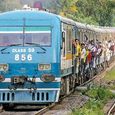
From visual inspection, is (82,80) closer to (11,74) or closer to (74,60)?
(74,60)

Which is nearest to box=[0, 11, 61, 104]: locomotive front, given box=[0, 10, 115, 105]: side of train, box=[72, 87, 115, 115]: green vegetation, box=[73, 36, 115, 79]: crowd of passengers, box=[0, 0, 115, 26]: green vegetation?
box=[0, 10, 115, 105]: side of train

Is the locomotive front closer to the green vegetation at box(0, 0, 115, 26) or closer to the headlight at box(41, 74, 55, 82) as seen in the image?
the headlight at box(41, 74, 55, 82)

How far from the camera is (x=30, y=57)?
18078 millimetres

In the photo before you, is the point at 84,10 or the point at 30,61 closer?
the point at 30,61

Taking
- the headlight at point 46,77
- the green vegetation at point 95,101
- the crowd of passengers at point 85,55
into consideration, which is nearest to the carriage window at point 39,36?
the headlight at point 46,77

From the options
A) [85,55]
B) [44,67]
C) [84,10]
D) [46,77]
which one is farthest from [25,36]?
[84,10]

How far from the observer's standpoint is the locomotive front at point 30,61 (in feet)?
59.1

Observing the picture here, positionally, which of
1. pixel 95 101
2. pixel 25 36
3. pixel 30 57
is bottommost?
pixel 95 101

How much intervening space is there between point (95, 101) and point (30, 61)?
220 centimetres

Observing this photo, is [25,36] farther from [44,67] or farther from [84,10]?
[84,10]

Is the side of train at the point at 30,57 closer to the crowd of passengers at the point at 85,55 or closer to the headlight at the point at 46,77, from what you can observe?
the headlight at the point at 46,77

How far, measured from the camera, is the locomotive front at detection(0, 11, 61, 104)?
709 inches

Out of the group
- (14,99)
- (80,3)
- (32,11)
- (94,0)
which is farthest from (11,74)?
(80,3)

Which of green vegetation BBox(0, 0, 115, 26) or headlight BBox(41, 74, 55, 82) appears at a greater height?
green vegetation BBox(0, 0, 115, 26)
